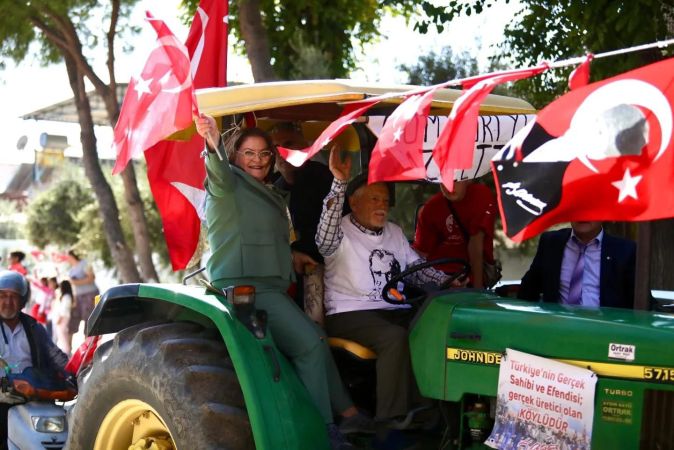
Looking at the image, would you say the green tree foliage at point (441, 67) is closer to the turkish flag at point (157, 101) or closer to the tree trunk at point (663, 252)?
the tree trunk at point (663, 252)

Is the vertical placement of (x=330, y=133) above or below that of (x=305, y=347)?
above

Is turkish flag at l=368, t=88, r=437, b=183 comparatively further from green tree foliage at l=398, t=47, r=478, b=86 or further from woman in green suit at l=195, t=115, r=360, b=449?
green tree foliage at l=398, t=47, r=478, b=86

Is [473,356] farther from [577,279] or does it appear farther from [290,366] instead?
[577,279]

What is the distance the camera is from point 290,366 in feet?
15.2

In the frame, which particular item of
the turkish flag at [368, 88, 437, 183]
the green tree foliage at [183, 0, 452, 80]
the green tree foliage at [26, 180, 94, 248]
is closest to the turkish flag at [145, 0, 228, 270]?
the turkish flag at [368, 88, 437, 183]

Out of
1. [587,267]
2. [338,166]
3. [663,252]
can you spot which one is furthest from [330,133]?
[663,252]

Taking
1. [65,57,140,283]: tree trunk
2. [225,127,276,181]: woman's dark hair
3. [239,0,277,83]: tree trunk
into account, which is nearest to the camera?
[225,127,276,181]: woman's dark hair

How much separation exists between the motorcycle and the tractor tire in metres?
1.23

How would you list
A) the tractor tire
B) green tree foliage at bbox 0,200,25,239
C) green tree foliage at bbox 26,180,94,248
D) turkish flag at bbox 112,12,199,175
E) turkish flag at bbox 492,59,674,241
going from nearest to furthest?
turkish flag at bbox 492,59,674,241 → the tractor tire → turkish flag at bbox 112,12,199,175 → green tree foliage at bbox 26,180,94,248 → green tree foliage at bbox 0,200,25,239

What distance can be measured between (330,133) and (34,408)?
3.11m

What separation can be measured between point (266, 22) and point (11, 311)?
19.0 feet

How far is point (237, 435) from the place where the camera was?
14.6 feet

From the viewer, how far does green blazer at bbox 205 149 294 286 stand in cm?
464

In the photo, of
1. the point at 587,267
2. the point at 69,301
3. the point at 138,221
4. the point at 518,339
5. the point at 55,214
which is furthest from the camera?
the point at 55,214
